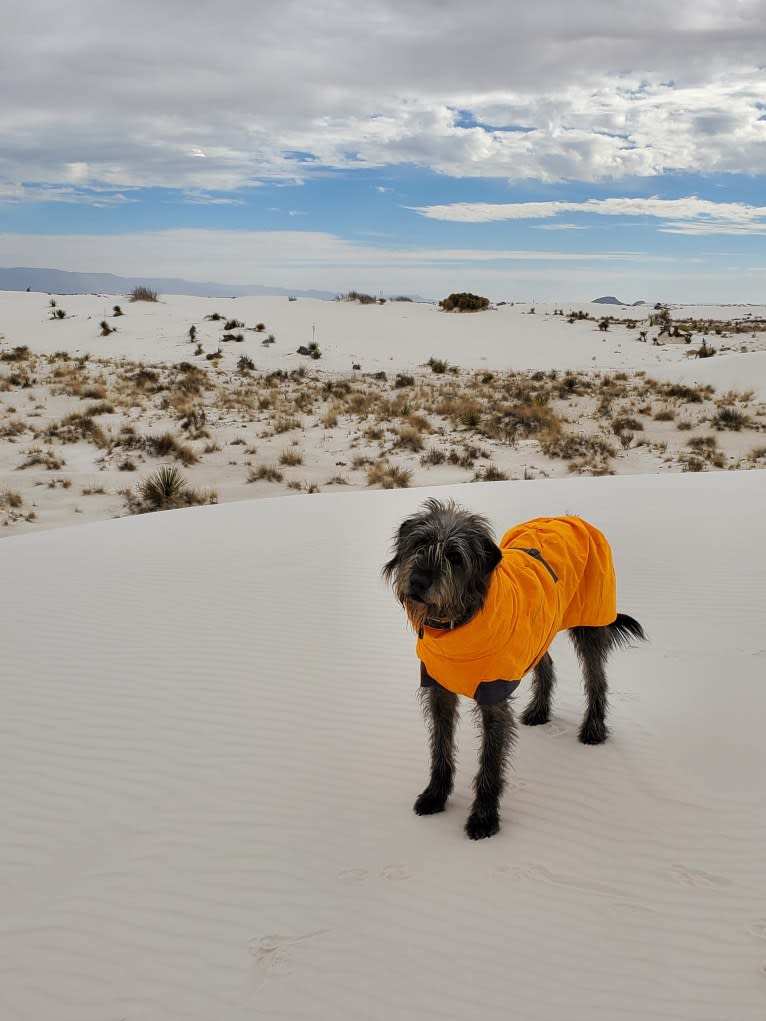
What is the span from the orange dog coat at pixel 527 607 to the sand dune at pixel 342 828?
3.05 feet

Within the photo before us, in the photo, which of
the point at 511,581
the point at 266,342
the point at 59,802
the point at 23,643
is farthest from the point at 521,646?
the point at 266,342

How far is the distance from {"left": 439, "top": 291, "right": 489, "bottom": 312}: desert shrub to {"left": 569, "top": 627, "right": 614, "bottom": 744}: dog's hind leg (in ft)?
160

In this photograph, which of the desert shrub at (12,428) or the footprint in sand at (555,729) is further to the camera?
the desert shrub at (12,428)

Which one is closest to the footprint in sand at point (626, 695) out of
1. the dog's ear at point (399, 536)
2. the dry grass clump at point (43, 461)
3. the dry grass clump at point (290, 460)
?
the dog's ear at point (399, 536)

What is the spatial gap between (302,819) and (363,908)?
79 cm

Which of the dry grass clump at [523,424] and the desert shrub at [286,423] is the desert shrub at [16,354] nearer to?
the desert shrub at [286,423]

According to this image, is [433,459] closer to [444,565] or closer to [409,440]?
[409,440]

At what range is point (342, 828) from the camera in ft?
13.4

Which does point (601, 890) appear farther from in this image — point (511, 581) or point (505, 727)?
point (511, 581)

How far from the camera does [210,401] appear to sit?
22391mm

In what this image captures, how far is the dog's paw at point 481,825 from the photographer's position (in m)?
3.97

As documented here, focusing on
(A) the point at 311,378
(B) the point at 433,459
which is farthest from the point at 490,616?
(A) the point at 311,378

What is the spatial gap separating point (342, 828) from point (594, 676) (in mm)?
1898

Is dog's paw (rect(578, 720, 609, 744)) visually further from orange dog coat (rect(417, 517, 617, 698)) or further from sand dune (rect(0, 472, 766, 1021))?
orange dog coat (rect(417, 517, 617, 698))
